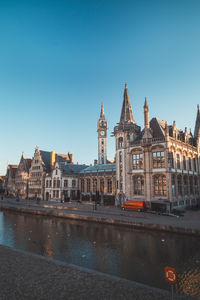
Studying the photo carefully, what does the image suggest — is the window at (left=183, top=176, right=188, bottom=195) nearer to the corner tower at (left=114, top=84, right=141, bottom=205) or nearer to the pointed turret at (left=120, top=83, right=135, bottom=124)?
the corner tower at (left=114, top=84, right=141, bottom=205)

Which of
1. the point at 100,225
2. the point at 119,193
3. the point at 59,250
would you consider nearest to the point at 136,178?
the point at 119,193

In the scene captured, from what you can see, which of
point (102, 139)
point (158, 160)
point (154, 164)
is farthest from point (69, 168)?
point (158, 160)

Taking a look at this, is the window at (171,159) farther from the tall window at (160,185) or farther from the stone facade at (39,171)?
the stone facade at (39,171)

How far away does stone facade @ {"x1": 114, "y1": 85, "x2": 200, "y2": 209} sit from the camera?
39312 millimetres

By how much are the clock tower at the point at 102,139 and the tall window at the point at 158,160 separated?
4992 cm

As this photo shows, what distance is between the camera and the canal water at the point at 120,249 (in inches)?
522

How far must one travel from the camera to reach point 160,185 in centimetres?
3972

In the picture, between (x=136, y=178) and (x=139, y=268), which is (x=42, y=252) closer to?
(x=139, y=268)

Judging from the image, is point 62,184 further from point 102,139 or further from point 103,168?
point 102,139

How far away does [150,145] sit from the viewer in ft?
136

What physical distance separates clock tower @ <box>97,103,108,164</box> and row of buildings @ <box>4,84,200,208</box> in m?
23.9

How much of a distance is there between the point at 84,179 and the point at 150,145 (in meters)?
27.5

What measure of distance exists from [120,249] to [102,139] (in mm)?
75484

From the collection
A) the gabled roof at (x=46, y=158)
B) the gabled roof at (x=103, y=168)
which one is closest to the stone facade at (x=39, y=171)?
the gabled roof at (x=46, y=158)
